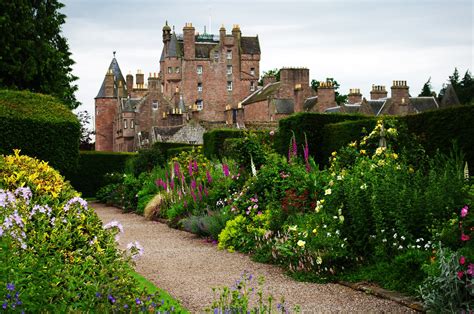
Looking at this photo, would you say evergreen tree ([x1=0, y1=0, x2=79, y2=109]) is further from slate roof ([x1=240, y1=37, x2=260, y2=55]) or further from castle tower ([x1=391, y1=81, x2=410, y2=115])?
slate roof ([x1=240, y1=37, x2=260, y2=55])

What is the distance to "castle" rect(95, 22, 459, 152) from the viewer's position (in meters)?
47.7

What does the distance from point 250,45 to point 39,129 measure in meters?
57.9

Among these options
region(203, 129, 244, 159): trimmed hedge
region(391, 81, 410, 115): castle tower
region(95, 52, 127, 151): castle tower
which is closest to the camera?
region(203, 129, 244, 159): trimmed hedge

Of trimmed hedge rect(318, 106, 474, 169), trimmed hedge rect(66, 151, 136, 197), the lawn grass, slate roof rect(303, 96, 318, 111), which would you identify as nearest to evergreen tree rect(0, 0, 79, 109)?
trimmed hedge rect(66, 151, 136, 197)

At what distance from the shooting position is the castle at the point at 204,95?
47.7 meters

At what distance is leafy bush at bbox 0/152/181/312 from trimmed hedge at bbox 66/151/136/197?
868 inches

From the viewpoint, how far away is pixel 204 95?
73500 mm

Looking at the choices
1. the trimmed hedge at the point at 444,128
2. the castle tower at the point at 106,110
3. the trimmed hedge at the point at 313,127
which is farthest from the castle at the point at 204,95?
the trimmed hedge at the point at 444,128

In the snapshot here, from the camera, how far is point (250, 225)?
33.2ft

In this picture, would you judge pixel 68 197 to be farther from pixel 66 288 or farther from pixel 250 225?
pixel 250 225

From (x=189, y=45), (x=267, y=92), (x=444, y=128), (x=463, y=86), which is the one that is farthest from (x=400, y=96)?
(x=189, y=45)

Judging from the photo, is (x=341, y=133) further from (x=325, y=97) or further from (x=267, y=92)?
(x=267, y=92)

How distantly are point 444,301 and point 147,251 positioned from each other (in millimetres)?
5858

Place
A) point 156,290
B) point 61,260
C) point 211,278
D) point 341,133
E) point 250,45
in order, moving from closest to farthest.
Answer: point 61,260 < point 156,290 < point 211,278 < point 341,133 < point 250,45
